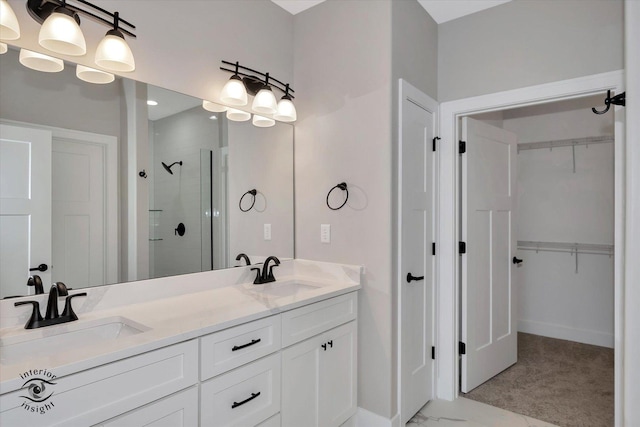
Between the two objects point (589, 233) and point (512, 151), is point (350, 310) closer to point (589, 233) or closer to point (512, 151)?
point (512, 151)

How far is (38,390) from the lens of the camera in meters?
0.99

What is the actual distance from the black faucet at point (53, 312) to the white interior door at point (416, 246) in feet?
5.48

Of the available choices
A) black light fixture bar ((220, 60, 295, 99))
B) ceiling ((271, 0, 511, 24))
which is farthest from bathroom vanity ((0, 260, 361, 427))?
ceiling ((271, 0, 511, 24))

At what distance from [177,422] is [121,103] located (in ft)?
4.49

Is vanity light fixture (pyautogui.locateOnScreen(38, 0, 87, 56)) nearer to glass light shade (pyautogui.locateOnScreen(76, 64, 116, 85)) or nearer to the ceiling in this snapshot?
glass light shade (pyautogui.locateOnScreen(76, 64, 116, 85))

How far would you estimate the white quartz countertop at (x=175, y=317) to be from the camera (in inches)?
41.5

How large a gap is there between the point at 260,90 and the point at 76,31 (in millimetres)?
1021

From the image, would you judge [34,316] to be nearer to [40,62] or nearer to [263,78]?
[40,62]

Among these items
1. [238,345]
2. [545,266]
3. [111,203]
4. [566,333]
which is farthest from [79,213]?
[566,333]

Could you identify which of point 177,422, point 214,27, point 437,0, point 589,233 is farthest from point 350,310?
point 589,233

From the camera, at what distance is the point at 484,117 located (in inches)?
132

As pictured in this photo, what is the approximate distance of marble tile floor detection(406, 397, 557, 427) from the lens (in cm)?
233

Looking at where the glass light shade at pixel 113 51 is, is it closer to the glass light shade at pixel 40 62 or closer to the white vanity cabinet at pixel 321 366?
the glass light shade at pixel 40 62

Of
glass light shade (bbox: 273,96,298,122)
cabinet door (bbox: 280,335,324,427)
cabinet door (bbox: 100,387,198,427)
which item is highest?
glass light shade (bbox: 273,96,298,122)
